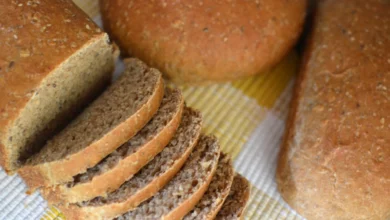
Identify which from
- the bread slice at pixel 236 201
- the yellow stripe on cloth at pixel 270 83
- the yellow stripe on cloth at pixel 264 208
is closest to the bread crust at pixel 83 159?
the bread slice at pixel 236 201

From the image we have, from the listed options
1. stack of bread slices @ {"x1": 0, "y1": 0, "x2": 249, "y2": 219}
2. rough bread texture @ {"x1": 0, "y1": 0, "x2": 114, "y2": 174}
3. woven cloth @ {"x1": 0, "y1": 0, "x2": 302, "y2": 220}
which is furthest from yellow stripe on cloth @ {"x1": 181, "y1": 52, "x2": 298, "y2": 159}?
rough bread texture @ {"x1": 0, "y1": 0, "x2": 114, "y2": 174}

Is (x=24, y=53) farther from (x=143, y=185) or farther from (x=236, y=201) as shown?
(x=236, y=201)

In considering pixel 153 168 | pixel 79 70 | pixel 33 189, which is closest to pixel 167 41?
pixel 79 70

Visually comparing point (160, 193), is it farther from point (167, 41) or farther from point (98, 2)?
point (98, 2)

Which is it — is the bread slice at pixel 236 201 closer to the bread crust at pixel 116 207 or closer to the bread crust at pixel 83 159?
the bread crust at pixel 116 207

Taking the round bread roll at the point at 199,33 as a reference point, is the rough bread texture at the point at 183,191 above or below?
below
